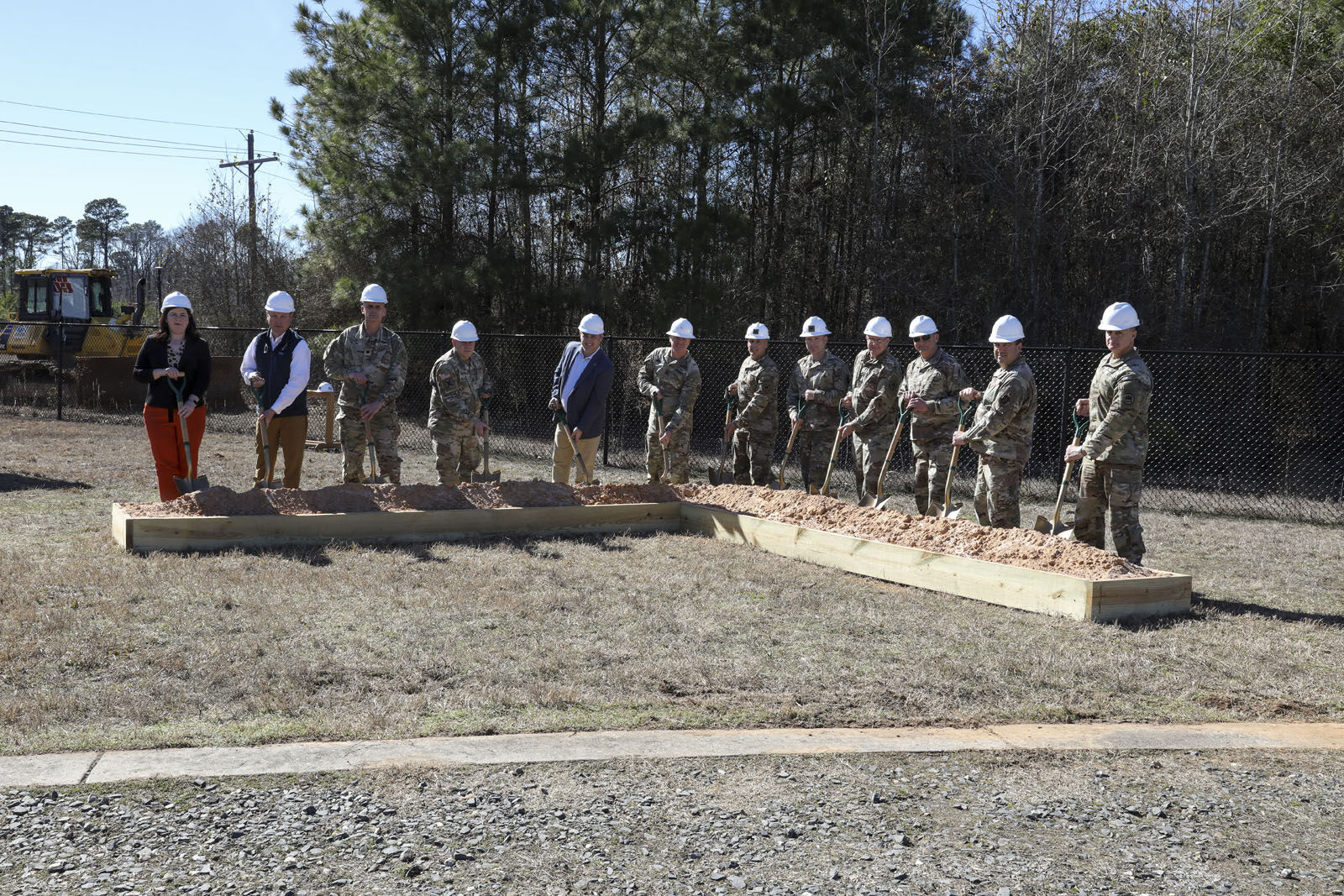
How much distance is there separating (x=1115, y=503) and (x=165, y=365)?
733 cm

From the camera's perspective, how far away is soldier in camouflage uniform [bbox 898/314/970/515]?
9453mm

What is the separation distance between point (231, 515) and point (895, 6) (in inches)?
620

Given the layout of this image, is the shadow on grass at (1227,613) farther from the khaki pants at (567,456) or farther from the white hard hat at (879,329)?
the khaki pants at (567,456)

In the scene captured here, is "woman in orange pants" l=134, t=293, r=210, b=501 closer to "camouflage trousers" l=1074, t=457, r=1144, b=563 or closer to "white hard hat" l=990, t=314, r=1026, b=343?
"white hard hat" l=990, t=314, r=1026, b=343

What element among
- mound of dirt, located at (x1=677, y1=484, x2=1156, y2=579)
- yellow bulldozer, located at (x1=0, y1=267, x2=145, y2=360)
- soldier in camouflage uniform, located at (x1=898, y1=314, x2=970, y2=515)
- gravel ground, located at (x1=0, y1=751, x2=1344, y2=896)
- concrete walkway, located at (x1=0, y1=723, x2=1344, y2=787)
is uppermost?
yellow bulldozer, located at (x1=0, y1=267, x2=145, y2=360)

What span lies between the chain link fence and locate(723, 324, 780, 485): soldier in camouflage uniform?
310cm

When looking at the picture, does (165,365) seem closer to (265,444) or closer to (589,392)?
(265,444)

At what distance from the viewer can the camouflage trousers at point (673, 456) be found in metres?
11.1

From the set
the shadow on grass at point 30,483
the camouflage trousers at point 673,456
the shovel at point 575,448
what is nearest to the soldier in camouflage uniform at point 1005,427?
the camouflage trousers at point 673,456

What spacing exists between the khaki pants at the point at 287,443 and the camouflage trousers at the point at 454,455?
1.31 metres

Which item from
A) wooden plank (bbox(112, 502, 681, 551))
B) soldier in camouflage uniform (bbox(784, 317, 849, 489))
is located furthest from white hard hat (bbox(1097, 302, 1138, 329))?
wooden plank (bbox(112, 502, 681, 551))

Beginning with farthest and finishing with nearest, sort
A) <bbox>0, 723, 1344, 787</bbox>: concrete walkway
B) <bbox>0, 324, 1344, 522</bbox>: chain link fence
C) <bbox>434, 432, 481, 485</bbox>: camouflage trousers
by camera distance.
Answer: <bbox>0, 324, 1344, 522</bbox>: chain link fence < <bbox>434, 432, 481, 485</bbox>: camouflage trousers < <bbox>0, 723, 1344, 787</bbox>: concrete walkway

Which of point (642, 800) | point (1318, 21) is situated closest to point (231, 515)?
point (642, 800)

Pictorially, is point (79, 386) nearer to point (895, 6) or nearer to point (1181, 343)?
point (895, 6)
